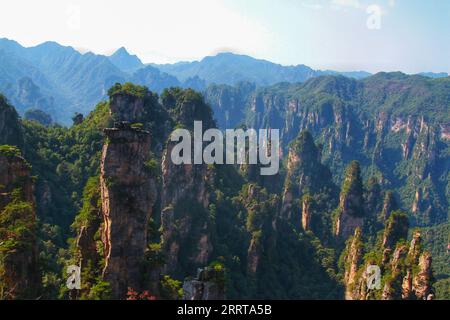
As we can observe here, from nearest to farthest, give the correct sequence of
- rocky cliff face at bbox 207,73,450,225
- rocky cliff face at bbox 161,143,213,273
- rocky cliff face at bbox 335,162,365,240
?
1. rocky cliff face at bbox 161,143,213,273
2. rocky cliff face at bbox 335,162,365,240
3. rocky cliff face at bbox 207,73,450,225

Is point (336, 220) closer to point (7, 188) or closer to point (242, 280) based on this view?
point (242, 280)

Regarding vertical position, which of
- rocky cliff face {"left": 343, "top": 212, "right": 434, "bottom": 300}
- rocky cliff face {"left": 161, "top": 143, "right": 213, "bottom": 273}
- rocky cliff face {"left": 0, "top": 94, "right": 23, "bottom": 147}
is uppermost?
rocky cliff face {"left": 0, "top": 94, "right": 23, "bottom": 147}

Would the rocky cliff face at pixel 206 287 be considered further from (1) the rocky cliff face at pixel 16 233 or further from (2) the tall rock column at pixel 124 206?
(1) the rocky cliff face at pixel 16 233

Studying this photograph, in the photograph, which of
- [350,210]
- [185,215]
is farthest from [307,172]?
[185,215]

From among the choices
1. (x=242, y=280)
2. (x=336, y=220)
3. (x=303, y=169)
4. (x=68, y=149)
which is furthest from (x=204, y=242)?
(x=303, y=169)

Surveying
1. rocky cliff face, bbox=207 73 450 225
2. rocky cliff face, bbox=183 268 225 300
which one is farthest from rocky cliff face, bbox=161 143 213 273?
rocky cliff face, bbox=207 73 450 225

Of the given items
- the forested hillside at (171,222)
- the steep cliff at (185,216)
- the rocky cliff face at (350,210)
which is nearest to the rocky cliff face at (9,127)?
the forested hillside at (171,222)

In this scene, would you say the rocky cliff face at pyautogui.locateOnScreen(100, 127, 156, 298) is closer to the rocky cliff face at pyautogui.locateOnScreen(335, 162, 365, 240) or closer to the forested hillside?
the forested hillside

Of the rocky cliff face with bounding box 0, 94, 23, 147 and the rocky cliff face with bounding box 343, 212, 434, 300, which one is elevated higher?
the rocky cliff face with bounding box 0, 94, 23, 147

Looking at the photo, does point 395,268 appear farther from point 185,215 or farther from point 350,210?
point 350,210
